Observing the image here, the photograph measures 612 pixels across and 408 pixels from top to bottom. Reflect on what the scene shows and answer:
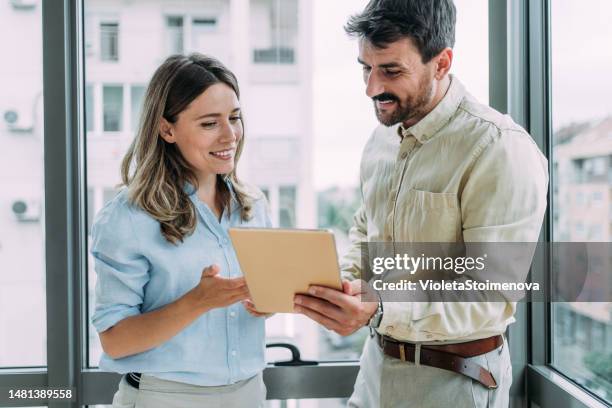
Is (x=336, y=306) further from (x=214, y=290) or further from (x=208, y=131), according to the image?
(x=208, y=131)

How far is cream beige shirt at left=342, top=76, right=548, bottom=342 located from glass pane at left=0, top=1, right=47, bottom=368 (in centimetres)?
100

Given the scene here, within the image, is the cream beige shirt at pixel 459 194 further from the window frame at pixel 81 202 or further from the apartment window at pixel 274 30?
the apartment window at pixel 274 30

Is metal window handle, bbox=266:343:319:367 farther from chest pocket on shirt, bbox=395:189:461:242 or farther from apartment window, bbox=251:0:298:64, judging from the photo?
apartment window, bbox=251:0:298:64

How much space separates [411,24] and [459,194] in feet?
1.23

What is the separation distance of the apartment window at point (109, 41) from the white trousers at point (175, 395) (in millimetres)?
936

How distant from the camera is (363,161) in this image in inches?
59.6

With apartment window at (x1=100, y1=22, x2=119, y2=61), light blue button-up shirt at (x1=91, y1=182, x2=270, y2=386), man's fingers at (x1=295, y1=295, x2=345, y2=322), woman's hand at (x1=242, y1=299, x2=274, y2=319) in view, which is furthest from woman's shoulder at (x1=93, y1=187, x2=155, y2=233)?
apartment window at (x1=100, y1=22, x2=119, y2=61)

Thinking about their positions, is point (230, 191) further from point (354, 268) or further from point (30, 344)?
point (30, 344)

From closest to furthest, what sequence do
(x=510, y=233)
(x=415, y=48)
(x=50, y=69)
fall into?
(x=510, y=233) → (x=415, y=48) → (x=50, y=69)

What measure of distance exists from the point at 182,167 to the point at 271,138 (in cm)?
44

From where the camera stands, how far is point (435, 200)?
1.24 meters

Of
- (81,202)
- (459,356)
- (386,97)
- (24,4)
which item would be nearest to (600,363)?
(459,356)

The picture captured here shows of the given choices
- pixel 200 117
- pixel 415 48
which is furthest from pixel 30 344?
pixel 415 48

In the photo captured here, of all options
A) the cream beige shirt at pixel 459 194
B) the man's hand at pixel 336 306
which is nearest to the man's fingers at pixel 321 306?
the man's hand at pixel 336 306
